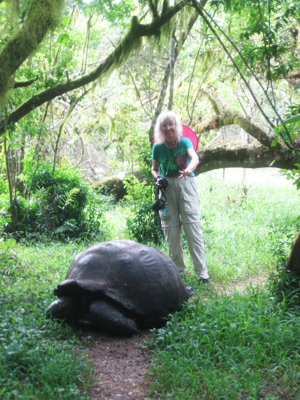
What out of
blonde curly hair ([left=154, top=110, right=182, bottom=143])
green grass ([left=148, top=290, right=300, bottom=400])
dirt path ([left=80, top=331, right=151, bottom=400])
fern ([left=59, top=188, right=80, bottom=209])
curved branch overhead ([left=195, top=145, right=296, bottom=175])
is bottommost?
dirt path ([left=80, top=331, right=151, bottom=400])

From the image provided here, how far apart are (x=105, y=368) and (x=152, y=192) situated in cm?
381

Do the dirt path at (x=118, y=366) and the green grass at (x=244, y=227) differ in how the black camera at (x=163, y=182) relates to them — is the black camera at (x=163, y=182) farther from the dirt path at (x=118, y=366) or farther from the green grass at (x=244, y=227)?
the dirt path at (x=118, y=366)

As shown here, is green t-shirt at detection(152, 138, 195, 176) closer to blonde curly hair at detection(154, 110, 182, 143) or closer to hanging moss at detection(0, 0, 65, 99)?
blonde curly hair at detection(154, 110, 182, 143)

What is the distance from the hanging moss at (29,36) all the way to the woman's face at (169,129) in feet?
5.28

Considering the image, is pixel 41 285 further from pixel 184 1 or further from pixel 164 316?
pixel 184 1

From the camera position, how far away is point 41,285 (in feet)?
13.3

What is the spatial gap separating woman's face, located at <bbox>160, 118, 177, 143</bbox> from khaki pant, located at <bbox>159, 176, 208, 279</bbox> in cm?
46

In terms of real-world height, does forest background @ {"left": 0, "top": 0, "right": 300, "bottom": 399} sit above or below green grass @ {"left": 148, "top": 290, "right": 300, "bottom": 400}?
above

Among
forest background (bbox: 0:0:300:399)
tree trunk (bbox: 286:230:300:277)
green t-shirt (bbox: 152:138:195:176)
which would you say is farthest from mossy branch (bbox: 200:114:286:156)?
tree trunk (bbox: 286:230:300:277)

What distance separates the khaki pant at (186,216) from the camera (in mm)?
4281

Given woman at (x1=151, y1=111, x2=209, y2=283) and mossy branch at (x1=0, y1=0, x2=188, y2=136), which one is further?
mossy branch at (x1=0, y1=0, x2=188, y2=136)

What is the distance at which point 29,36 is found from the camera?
12.9 ft

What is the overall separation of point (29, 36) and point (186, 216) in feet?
8.45

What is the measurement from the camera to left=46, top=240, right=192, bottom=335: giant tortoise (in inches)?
121
